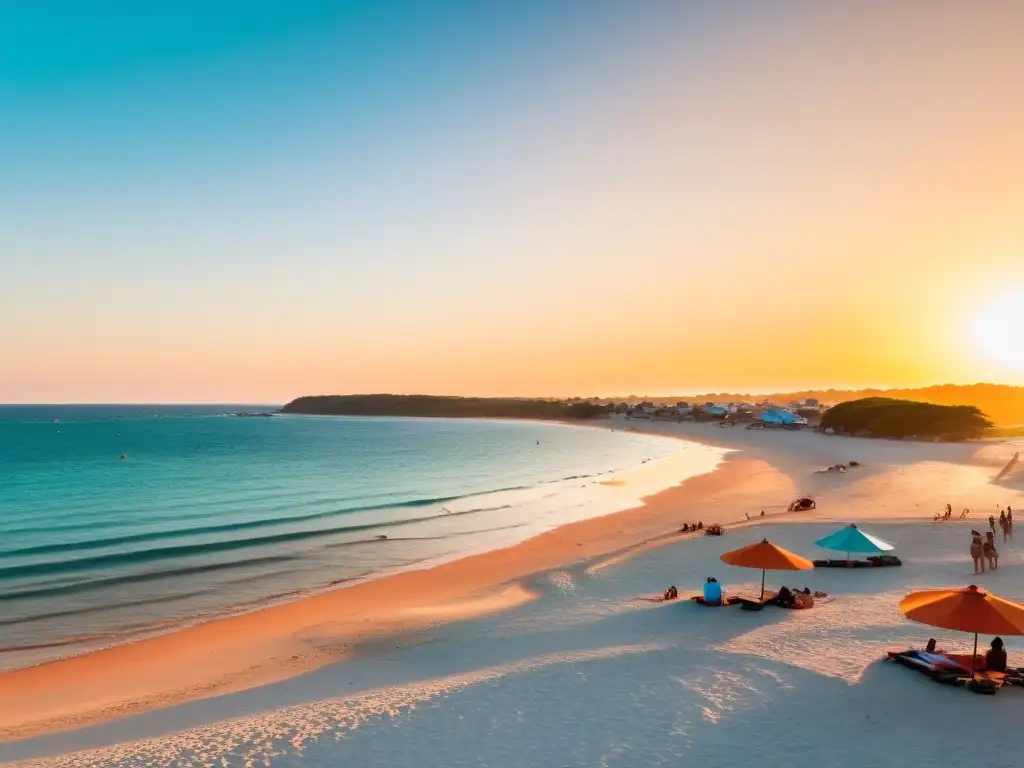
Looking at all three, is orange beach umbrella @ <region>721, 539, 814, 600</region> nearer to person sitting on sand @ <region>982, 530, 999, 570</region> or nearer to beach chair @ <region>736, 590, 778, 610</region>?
beach chair @ <region>736, 590, 778, 610</region>

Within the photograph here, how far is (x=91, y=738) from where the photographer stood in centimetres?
1152

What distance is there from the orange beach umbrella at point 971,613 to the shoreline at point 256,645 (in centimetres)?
1088

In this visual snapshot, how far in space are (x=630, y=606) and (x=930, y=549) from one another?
11825 mm

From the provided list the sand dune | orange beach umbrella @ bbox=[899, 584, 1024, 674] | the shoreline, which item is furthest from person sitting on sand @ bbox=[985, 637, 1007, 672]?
the shoreline

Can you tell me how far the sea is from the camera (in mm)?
Answer: 21016

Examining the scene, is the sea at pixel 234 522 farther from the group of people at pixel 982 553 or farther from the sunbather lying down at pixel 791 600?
the group of people at pixel 982 553

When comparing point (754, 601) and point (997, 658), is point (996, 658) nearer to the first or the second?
point (997, 658)

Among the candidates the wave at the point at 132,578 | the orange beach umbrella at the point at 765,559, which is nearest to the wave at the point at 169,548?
the wave at the point at 132,578

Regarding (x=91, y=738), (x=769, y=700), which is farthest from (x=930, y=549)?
(x=91, y=738)

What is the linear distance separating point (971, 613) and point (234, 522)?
108ft

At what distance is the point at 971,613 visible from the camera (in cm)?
1091

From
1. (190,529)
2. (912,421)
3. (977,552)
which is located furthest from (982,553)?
(912,421)

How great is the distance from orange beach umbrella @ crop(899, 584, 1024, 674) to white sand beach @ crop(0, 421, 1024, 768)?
1165 millimetres

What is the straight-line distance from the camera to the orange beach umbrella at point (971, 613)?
10664mm
